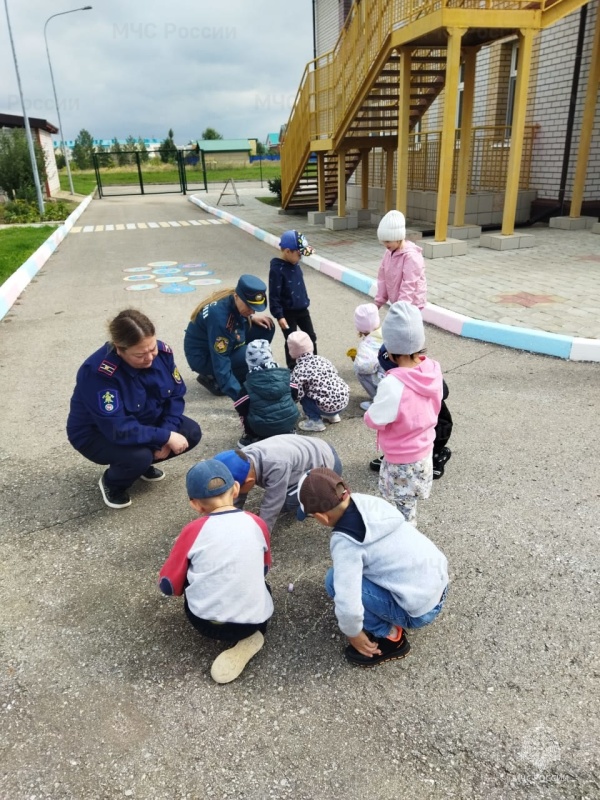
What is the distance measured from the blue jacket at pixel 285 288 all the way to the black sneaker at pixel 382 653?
135 inches

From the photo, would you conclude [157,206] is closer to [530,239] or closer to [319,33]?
[319,33]

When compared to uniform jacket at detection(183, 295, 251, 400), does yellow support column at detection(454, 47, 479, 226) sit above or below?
above

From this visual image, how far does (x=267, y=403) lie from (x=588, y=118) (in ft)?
33.9

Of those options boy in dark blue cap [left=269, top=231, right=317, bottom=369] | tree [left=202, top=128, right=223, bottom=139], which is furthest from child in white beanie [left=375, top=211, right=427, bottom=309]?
tree [left=202, top=128, right=223, bottom=139]

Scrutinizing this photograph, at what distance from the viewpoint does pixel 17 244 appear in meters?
13.0

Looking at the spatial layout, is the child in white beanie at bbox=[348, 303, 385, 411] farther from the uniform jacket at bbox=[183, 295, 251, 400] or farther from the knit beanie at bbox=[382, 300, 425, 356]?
the knit beanie at bbox=[382, 300, 425, 356]

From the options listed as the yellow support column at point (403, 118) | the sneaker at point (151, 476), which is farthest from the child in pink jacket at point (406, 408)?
the yellow support column at point (403, 118)

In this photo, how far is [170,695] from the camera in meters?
2.21

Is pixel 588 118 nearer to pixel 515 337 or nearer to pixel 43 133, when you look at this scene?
pixel 515 337

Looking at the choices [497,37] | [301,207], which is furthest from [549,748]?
[301,207]

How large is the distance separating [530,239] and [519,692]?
32.2ft

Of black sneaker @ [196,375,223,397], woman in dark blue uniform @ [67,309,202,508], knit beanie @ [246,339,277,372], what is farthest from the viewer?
black sneaker @ [196,375,223,397]

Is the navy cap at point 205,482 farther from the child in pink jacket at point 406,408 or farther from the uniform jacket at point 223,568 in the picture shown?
the child in pink jacket at point 406,408

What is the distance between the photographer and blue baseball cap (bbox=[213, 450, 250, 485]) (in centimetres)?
270
